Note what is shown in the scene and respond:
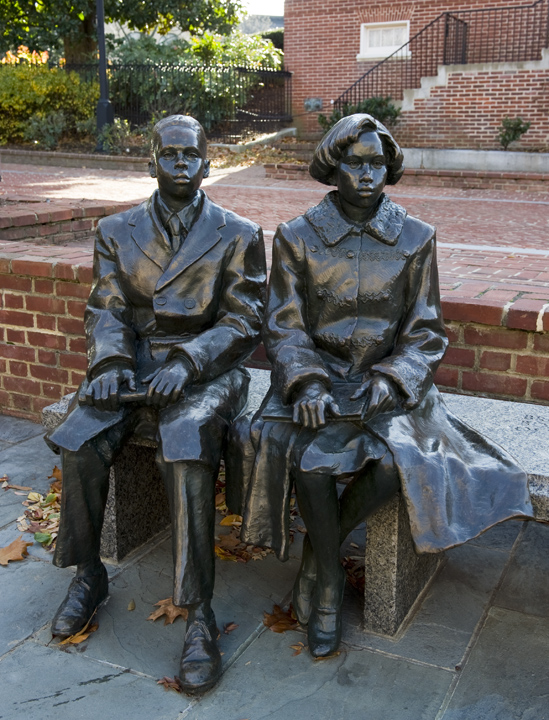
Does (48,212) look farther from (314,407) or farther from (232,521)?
(314,407)

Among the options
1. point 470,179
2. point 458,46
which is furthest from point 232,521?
point 458,46

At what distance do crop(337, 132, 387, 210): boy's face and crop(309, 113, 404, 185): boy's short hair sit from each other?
1.0 inches

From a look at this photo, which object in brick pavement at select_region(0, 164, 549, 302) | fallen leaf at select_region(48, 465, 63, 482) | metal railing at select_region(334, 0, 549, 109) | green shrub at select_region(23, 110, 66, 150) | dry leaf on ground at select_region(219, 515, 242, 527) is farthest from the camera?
green shrub at select_region(23, 110, 66, 150)

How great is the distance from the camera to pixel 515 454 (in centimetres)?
305

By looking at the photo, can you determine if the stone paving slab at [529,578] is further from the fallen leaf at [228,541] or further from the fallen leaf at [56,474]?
the fallen leaf at [56,474]

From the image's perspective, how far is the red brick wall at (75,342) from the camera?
397cm

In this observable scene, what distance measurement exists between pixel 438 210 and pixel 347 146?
787 cm

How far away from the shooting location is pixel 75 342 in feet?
Answer: 15.9

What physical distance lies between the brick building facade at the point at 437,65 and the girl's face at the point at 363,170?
551 inches

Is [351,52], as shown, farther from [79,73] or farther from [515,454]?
[515,454]

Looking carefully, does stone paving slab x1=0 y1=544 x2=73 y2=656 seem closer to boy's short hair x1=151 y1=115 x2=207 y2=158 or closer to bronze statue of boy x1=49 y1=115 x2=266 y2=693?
bronze statue of boy x1=49 y1=115 x2=266 y2=693

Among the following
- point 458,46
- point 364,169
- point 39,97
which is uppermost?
point 458,46

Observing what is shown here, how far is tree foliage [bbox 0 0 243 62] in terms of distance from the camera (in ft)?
58.7

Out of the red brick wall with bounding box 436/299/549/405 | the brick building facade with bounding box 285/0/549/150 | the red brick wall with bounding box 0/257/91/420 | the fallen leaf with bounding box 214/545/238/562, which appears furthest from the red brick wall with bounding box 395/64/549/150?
the fallen leaf with bounding box 214/545/238/562
